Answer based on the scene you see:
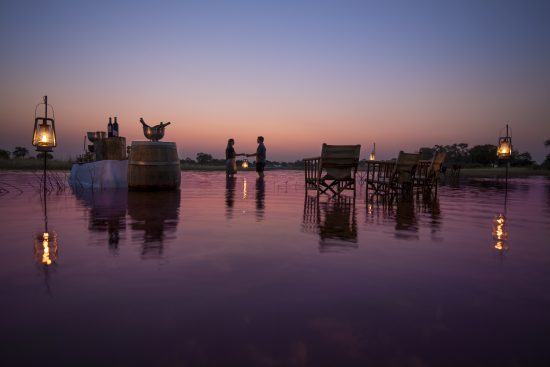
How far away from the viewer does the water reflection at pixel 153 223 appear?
3.28 metres

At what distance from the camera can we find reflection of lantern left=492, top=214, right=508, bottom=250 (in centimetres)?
363

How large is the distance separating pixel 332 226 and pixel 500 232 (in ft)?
6.50

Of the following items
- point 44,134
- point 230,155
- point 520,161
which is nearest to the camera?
point 44,134

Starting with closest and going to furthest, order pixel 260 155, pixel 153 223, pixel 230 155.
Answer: pixel 153 223
pixel 260 155
pixel 230 155

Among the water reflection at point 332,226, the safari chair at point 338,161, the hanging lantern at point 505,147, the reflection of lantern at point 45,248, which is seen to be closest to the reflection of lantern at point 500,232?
the water reflection at point 332,226

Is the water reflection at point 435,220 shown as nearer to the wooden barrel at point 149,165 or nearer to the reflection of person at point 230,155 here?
the wooden barrel at point 149,165

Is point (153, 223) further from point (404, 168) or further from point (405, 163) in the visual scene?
point (404, 168)

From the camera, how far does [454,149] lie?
252 ft

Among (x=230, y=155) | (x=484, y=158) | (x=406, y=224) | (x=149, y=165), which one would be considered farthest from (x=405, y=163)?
(x=484, y=158)

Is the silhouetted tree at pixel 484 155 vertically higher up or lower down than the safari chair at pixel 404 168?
higher up

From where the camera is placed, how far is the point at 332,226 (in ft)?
15.0

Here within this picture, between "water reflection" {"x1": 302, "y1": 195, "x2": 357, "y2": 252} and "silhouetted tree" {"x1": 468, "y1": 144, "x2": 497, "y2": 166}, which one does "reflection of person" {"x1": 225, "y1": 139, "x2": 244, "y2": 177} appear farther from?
"silhouetted tree" {"x1": 468, "y1": 144, "x2": 497, "y2": 166}

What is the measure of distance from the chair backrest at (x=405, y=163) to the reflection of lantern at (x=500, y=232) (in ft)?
10.9

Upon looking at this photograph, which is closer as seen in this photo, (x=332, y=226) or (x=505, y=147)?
(x=332, y=226)
